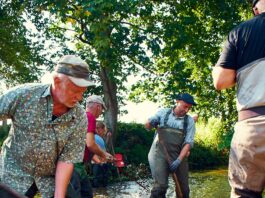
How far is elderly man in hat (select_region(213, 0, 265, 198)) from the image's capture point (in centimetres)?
301

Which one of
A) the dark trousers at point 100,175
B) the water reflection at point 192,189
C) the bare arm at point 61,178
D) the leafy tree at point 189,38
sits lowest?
the water reflection at point 192,189

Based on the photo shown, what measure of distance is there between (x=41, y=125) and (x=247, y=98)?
4.54 ft

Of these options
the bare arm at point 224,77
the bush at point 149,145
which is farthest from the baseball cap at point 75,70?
the bush at point 149,145

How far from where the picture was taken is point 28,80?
15945 millimetres

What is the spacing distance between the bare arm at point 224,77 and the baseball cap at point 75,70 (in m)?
0.85

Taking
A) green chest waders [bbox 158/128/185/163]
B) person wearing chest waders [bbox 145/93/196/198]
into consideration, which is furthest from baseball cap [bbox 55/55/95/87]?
green chest waders [bbox 158/128/185/163]

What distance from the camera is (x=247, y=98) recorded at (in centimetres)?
308

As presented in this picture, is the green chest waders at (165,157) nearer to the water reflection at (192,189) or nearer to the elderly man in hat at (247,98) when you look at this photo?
the water reflection at (192,189)

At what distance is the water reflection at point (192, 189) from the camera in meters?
11.7

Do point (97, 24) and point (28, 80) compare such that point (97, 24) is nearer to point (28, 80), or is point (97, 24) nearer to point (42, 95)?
point (28, 80)

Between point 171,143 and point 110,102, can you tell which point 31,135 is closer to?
point 171,143

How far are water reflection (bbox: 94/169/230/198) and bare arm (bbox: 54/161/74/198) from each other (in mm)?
7988

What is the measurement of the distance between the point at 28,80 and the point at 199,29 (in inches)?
229

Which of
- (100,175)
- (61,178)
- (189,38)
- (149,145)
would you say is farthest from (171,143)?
(149,145)
